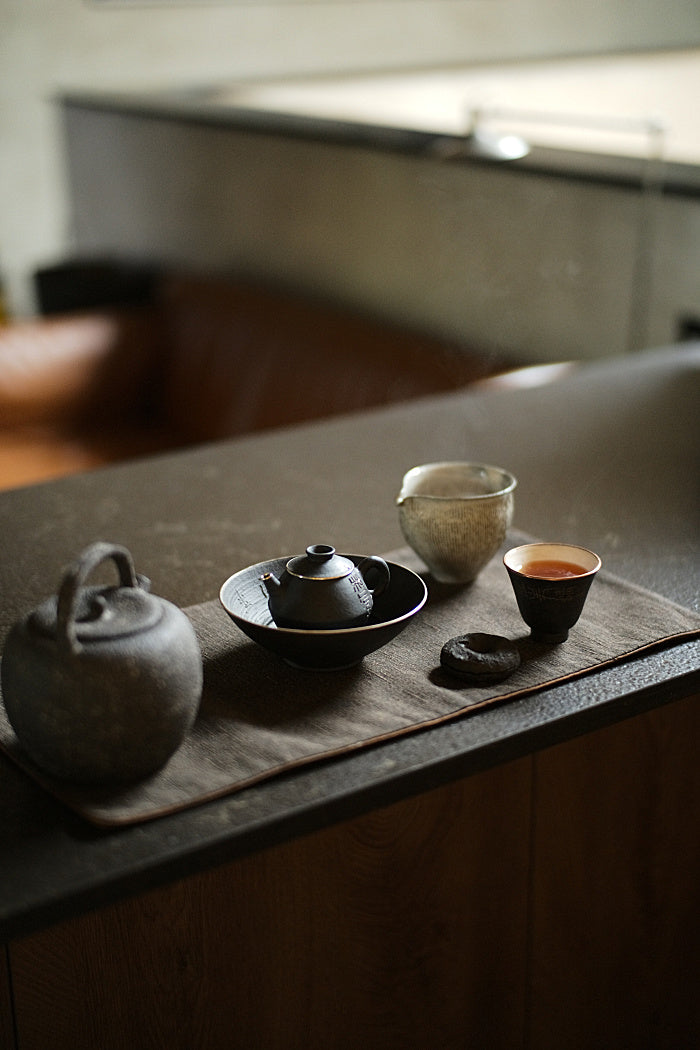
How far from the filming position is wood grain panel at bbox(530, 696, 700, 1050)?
1.11m

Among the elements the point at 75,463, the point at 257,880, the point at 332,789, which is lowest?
the point at 75,463

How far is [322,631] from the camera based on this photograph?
88 centimetres

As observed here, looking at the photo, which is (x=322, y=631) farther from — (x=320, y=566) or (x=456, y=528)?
(x=456, y=528)

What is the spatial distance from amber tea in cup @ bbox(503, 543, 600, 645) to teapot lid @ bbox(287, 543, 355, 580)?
0.15 metres

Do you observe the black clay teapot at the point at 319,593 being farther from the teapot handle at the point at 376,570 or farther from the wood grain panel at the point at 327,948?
the wood grain panel at the point at 327,948

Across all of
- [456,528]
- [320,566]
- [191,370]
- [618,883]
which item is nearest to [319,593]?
[320,566]

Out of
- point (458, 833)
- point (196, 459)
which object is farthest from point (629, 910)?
point (196, 459)

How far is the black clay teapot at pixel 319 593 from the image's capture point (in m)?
0.89

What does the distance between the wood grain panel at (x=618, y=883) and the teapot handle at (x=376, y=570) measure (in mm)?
261

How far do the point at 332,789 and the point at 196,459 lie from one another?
816 millimetres

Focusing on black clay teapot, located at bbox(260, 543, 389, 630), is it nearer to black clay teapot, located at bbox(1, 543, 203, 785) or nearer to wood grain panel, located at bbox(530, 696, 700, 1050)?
black clay teapot, located at bbox(1, 543, 203, 785)

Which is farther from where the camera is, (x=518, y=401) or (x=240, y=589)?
(x=518, y=401)

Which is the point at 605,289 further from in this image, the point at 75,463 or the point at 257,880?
the point at 257,880

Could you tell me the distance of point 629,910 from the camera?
1191 mm
